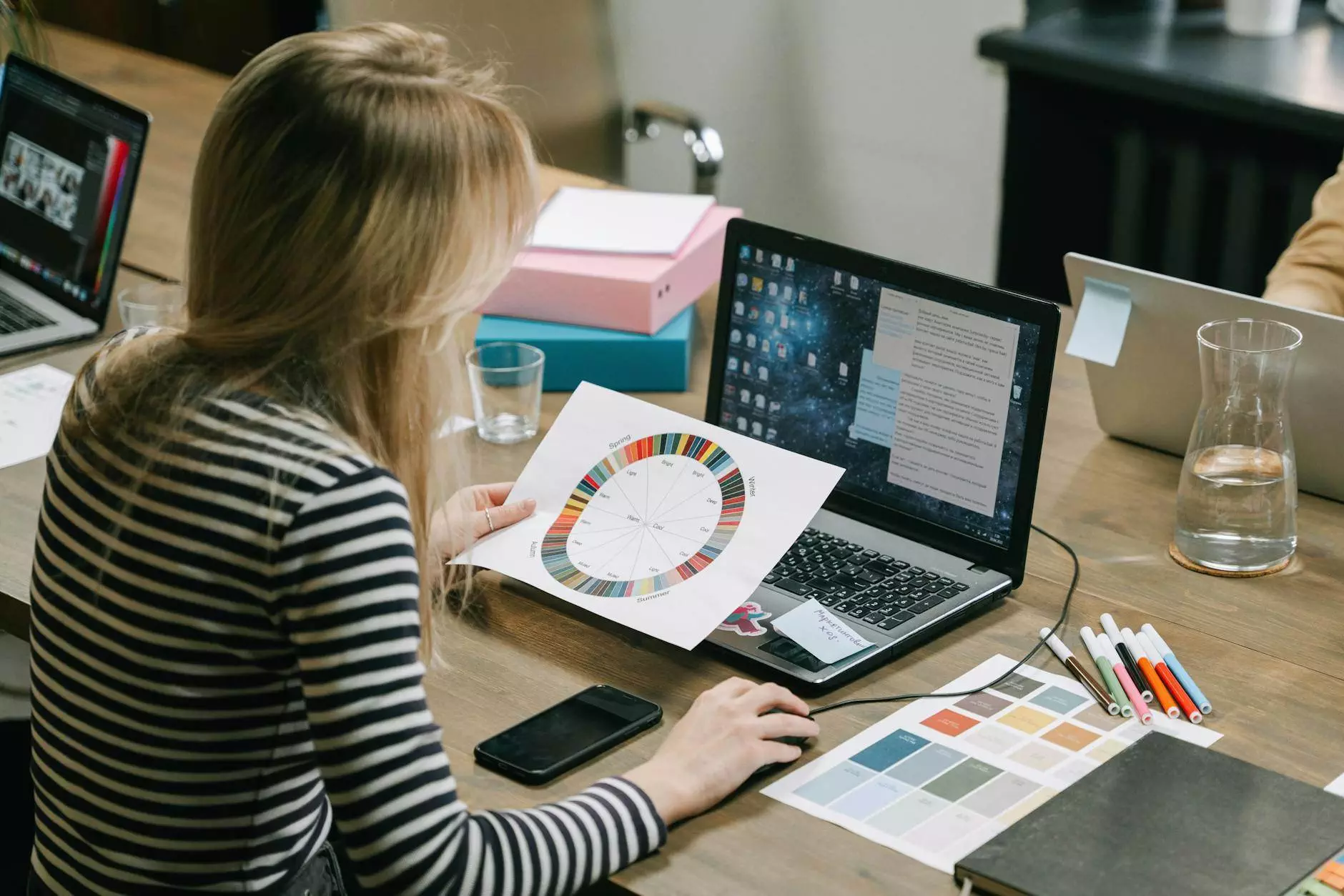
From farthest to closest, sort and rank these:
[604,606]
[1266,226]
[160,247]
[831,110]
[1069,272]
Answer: [831,110] → [1266,226] → [160,247] → [1069,272] → [604,606]

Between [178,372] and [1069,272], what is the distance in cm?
89

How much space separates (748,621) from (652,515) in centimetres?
12

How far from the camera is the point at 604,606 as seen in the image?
1.27m

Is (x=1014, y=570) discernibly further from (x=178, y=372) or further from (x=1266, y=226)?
(x=1266, y=226)

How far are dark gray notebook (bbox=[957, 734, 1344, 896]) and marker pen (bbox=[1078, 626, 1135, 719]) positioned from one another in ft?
0.23

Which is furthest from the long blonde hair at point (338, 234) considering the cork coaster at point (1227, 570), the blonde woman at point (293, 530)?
the cork coaster at point (1227, 570)

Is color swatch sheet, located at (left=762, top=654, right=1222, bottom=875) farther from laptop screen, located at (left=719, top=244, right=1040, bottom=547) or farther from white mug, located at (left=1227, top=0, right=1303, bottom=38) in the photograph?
white mug, located at (left=1227, top=0, right=1303, bottom=38)

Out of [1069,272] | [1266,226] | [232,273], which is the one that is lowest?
[1266,226]

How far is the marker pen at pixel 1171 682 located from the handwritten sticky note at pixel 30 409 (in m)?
1.13

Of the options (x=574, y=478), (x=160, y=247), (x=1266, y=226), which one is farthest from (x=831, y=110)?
(x=574, y=478)

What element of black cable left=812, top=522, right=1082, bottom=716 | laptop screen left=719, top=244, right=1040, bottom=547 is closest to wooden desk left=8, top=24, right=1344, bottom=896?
black cable left=812, top=522, right=1082, bottom=716

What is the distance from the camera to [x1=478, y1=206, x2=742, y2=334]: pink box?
177cm

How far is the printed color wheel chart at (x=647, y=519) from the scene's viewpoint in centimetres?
128

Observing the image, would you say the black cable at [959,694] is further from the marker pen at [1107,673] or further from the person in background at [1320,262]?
the person in background at [1320,262]
